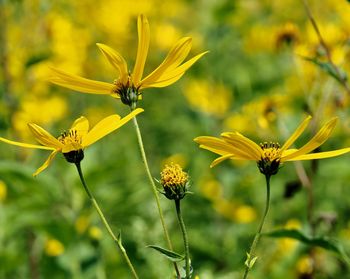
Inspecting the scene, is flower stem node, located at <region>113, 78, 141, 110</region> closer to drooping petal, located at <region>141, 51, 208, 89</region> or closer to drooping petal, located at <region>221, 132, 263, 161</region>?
drooping petal, located at <region>141, 51, 208, 89</region>

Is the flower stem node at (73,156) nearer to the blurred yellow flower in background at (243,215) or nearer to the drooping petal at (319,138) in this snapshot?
the drooping petal at (319,138)

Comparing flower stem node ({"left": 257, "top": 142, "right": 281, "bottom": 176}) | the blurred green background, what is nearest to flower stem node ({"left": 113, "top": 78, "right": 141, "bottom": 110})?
flower stem node ({"left": 257, "top": 142, "right": 281, "bottom": 176})

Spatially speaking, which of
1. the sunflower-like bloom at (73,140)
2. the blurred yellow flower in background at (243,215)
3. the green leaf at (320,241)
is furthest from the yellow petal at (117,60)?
the blurred yellow flower in background at (243,215)

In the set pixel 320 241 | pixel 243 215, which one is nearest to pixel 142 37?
pixel 320 241

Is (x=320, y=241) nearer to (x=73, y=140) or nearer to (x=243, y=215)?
(x=73, y=140)

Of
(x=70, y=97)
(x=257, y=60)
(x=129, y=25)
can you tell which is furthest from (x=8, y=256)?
(x=129, y=25)
